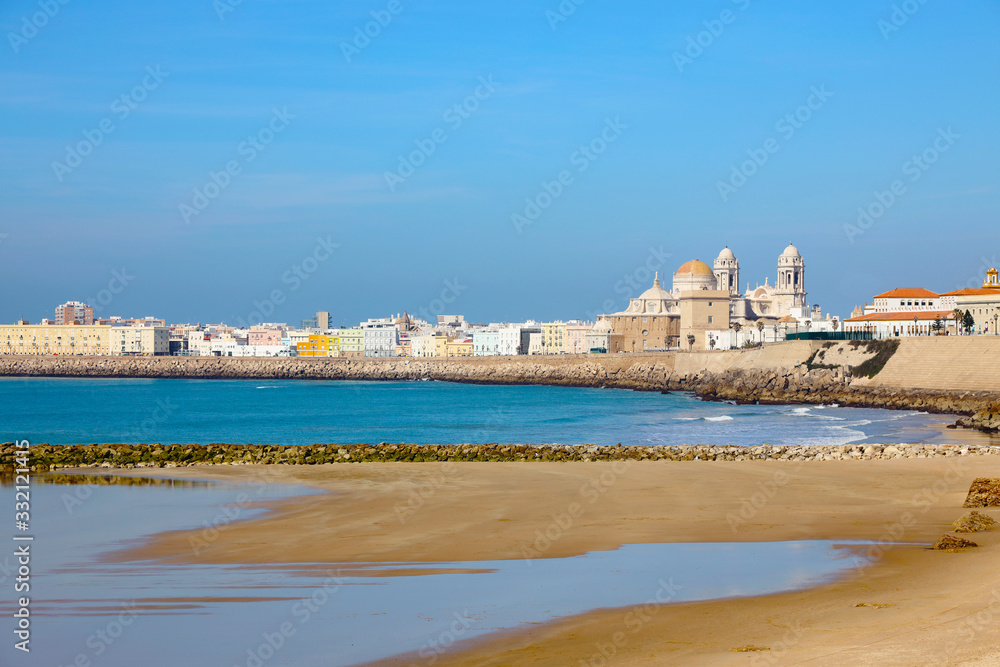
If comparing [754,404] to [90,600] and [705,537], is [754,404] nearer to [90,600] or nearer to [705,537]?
[705,537]

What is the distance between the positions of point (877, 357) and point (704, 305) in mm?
41266

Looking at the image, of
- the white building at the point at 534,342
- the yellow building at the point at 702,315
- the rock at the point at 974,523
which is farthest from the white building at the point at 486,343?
the rock at the point at 974,523

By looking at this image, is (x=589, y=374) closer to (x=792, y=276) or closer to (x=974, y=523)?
(x=792, y=276)

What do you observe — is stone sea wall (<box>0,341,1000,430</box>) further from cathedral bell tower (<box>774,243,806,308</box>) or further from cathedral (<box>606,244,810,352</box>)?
cathedral bell tower (<box>774,243,806,308</box>)

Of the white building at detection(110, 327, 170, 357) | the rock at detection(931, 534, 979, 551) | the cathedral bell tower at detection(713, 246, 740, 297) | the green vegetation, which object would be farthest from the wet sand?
the white building at detection(110, 327, 170, 357)

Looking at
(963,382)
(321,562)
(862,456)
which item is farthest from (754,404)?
(321,562)

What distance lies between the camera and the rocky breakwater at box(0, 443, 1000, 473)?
A: 77.2 ft

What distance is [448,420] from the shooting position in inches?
1763

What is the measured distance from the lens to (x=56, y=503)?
16.8 m

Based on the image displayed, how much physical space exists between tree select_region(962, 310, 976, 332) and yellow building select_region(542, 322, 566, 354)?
80.3 m

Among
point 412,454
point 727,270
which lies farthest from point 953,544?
point 727,270

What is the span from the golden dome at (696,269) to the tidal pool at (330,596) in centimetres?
10729

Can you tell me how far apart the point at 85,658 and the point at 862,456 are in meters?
19.6

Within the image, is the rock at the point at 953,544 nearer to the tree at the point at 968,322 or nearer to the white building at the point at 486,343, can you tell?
the tree at the point at 968,322
